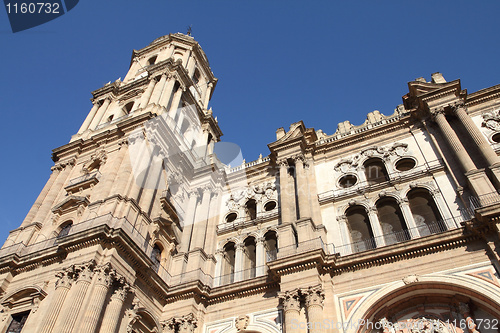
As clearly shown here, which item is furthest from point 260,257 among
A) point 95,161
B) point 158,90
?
point 158,90

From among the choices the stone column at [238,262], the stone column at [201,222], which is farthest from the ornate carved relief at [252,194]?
the stone column at [238,262]

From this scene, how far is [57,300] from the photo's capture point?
1476 centimetres

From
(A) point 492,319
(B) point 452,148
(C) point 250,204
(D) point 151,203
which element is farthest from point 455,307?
(D) point 151,203

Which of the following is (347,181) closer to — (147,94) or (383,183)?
(383,183)

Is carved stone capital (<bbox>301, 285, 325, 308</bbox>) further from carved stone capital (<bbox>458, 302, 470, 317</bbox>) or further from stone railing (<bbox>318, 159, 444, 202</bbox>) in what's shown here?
stone railing (<bbox>318, 159, 444, 202</bbox>)

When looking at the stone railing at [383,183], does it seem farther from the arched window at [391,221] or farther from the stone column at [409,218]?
the stone column at [409,218]

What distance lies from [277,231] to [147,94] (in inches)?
585

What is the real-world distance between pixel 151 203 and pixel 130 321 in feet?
21.1

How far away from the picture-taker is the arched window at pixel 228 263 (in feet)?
67.3

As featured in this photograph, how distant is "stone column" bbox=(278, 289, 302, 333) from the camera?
49.0 ft

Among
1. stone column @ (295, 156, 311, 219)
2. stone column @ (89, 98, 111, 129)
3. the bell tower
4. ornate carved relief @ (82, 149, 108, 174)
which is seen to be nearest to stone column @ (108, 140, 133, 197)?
the bell tower

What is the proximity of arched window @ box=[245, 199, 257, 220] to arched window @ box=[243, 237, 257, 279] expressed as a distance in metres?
1.90

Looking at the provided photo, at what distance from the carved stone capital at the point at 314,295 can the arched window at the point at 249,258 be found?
16.3 feet

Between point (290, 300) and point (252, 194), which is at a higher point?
point (252, 194)
